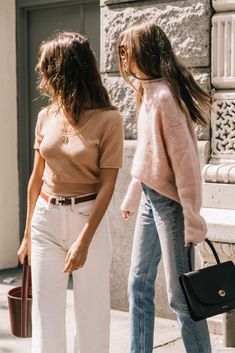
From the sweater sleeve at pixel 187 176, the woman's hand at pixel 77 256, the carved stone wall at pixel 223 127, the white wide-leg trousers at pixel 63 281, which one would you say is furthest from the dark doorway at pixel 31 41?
the woman's hand at pixel 77 256

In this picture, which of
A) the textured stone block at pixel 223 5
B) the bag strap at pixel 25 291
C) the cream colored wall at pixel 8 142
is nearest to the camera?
the bag strap at pixel 25 291

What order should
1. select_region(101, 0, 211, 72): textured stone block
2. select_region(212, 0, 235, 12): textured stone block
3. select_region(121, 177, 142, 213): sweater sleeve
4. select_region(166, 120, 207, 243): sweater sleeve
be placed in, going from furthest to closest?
1. select_region(101, 0, 211, 72): textured stone block
2. select_region(212, 0, 235, 12): textured stone block
3. select_region(121, 177, 142, 213): sweater sleeve
4. select_region(166, 120, 207, 243): sweater sleeve

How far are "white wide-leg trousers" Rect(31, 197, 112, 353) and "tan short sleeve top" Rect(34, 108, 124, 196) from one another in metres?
0.10

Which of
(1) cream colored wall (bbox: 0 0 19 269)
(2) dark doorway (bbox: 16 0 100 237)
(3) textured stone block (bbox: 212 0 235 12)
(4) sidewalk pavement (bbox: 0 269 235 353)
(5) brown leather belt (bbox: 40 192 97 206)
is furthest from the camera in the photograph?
(1) cream colored wall (bbox: 0 0 19 269)

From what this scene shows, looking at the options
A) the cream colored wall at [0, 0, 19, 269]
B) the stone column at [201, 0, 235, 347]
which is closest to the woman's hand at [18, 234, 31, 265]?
the stone column at [201, 0, 235, 347]

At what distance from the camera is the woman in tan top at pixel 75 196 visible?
3.36 m

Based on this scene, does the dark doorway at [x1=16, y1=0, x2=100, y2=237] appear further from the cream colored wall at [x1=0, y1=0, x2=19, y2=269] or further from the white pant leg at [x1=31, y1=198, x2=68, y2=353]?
the white pant leg at [x1=31, y1=198, x2=68, y2=353]

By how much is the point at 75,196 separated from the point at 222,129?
185 cm

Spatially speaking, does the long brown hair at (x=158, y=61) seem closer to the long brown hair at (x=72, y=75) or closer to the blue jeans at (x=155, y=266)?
the long brown hair at (x=72, y=75)

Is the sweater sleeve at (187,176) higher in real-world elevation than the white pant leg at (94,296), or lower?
higher

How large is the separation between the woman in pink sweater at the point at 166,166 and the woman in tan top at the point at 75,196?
0.97ft

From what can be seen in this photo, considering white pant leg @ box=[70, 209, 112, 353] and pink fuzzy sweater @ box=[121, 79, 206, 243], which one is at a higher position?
pink fuzzy sweater @ box=[121, 79, 206, 243]

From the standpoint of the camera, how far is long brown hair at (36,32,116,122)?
3.37m

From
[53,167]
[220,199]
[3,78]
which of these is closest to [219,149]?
[220,199]
